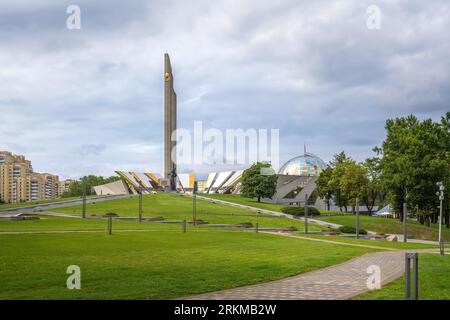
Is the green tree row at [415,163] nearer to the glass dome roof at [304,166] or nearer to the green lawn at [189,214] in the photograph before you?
the green lawn at [189,214]

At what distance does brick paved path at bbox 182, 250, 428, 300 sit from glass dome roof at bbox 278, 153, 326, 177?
113052mm

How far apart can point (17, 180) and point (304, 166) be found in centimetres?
11045

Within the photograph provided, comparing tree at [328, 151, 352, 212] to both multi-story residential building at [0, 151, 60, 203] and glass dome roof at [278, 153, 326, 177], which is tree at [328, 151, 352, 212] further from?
multi-story residential building at [0, 151, 60, 203]

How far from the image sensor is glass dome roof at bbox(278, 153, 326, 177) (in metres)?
127

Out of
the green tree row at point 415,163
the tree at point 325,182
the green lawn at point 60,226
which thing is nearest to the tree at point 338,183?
the tree at point 325,182

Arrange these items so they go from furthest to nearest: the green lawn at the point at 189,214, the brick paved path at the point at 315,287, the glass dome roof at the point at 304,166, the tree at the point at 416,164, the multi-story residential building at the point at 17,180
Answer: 1. the multi-story residential building at the point at 17,180
2. the glass dome roof at the point at 304,166
3. the tree at the point at 416,164
4. the green lawn at the point at 189,214
5. the brick paved path at the point at 315,287

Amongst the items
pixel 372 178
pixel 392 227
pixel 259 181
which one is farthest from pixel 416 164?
pixel 259 181

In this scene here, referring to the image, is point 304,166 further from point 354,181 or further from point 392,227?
point 392,227

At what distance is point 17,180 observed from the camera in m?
171

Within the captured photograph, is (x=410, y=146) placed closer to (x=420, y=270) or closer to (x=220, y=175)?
(x=420, y=270)

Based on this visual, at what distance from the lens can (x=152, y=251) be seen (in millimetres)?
19125

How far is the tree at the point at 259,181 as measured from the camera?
96.2m

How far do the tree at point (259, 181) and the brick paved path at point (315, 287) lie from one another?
8067cm
